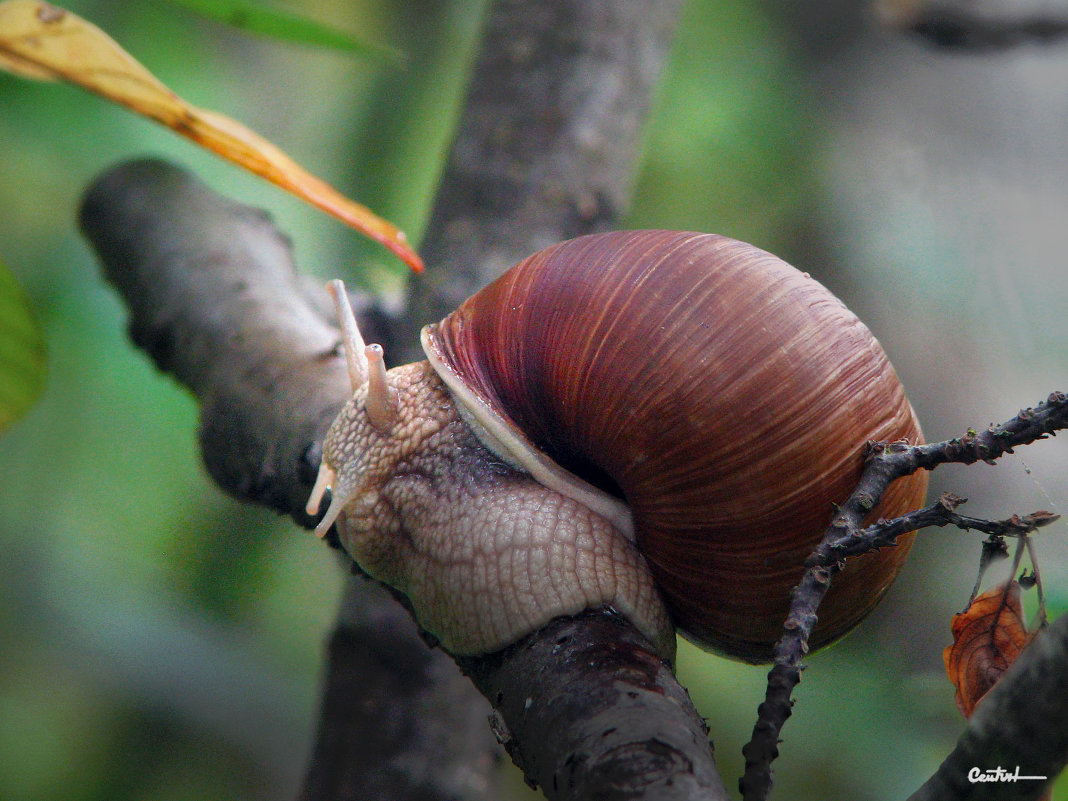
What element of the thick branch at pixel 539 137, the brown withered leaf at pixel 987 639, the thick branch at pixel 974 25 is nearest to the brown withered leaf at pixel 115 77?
the thick branch at pixel 539 137

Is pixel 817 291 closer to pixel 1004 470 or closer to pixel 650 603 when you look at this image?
pixel 650 603

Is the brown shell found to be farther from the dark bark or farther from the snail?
the dark bark

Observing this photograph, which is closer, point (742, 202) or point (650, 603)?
point (650, 603)

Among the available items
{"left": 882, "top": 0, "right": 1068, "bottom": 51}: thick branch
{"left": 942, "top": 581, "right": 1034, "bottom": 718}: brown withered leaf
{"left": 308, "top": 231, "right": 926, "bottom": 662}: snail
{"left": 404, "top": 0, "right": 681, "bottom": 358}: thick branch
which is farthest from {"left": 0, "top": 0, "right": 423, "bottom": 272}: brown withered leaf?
{"left": 882, "top": 0, "right": 1068, "bottom": 51}: thick branch

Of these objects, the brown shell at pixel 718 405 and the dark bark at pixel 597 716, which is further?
the brown shell at pixel 718 405

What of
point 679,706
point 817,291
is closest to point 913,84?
point 817,291
